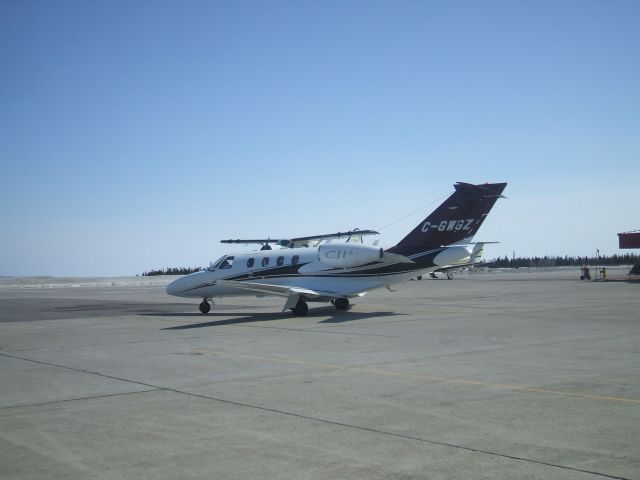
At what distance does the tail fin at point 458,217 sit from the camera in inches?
981

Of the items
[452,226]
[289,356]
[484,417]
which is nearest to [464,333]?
[289,356]

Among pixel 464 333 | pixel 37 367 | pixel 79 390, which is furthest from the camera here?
pixel 464 333

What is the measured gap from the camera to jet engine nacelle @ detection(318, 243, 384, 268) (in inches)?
991

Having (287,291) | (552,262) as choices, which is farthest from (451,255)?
(552,262)

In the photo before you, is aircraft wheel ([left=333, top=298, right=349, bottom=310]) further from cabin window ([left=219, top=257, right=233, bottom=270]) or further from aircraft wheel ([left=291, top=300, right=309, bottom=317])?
cabin window ([left=219, top=257, right=233, bottom=270])

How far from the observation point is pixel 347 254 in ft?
84.0

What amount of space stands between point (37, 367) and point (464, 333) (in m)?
10.4

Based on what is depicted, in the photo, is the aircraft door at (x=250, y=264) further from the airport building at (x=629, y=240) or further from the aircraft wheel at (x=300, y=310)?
the airport building at (x=629, y=240)

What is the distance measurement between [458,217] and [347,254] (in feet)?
14.5

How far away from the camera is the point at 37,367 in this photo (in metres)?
13.4

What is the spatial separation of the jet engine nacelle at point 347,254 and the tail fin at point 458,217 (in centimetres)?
137

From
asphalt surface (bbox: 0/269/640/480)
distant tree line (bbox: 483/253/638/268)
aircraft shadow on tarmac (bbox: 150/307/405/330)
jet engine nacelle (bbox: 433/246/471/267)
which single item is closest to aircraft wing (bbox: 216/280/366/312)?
aircraft shadow on tarmac (bbox: 150/307/405/330)

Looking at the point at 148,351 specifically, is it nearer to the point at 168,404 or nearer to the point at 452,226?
the point at 168,404

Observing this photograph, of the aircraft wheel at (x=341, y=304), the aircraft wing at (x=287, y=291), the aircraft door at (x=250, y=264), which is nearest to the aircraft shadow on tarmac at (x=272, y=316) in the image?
the aircraft wheel at (x=341, y=304)
